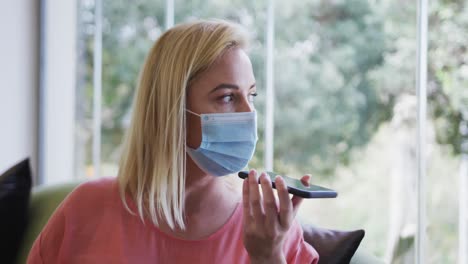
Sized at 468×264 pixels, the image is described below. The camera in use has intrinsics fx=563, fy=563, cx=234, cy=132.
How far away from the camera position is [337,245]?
1360mm

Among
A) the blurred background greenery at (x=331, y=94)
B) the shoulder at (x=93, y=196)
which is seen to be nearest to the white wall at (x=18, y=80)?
the blurred background greenery at (x=331, y=94)

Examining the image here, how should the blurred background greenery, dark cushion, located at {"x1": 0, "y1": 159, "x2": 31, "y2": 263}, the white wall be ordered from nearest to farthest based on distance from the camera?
dark cushion, located at {"x1": 0, "y1": 159, "x2": 31, "y2": 263}, the white wall, the blurred background greenery

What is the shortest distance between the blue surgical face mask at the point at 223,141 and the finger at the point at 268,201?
22 cm

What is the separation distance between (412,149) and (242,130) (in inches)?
90.6

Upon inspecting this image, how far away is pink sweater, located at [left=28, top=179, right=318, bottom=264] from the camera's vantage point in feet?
4.17

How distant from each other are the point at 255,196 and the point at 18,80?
1989 mm

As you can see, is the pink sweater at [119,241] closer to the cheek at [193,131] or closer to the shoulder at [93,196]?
the shoulder at [93,196]

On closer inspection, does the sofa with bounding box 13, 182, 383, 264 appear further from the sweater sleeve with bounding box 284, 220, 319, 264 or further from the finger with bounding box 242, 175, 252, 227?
the finger with bounding box 242, 175, 252, 227

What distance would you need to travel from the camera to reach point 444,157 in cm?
288

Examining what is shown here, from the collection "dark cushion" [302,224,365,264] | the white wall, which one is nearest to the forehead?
"dark cushion" [302,224,365,264]

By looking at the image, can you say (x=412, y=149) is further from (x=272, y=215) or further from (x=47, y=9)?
(x=272, y=215)

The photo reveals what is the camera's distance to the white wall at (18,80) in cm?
257

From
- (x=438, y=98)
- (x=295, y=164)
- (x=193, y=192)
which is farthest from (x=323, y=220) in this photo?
(x=193, y=192)

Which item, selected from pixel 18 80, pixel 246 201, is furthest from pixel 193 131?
pixel 18 80
